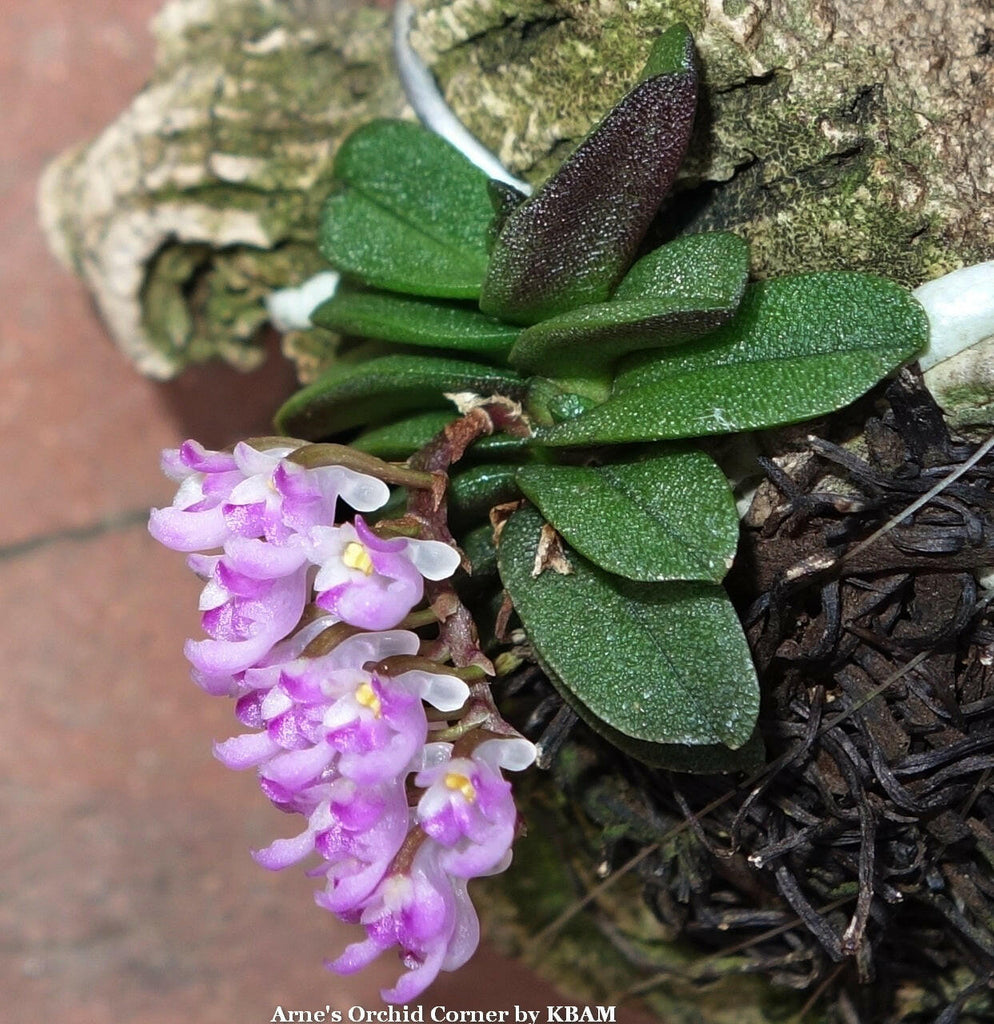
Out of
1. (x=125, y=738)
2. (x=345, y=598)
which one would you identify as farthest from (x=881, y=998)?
(x=125, y=738)

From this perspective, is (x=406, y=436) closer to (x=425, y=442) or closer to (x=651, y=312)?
(x=425, y=442)

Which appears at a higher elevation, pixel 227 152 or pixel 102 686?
pixel 227 152

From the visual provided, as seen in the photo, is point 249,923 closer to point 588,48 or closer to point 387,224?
point 387,224

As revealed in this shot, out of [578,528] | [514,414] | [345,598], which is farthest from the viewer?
[514,414]

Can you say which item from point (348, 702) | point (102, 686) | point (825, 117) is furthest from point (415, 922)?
point (102, 686)

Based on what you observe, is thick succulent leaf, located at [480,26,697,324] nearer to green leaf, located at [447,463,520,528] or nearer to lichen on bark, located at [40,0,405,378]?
green leaf, located at [447,463,520,528]

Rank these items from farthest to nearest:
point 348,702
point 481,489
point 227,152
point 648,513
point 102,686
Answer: point 102,686 < point 227,152 < point 481,489 < point 648,513 < point 348,702
